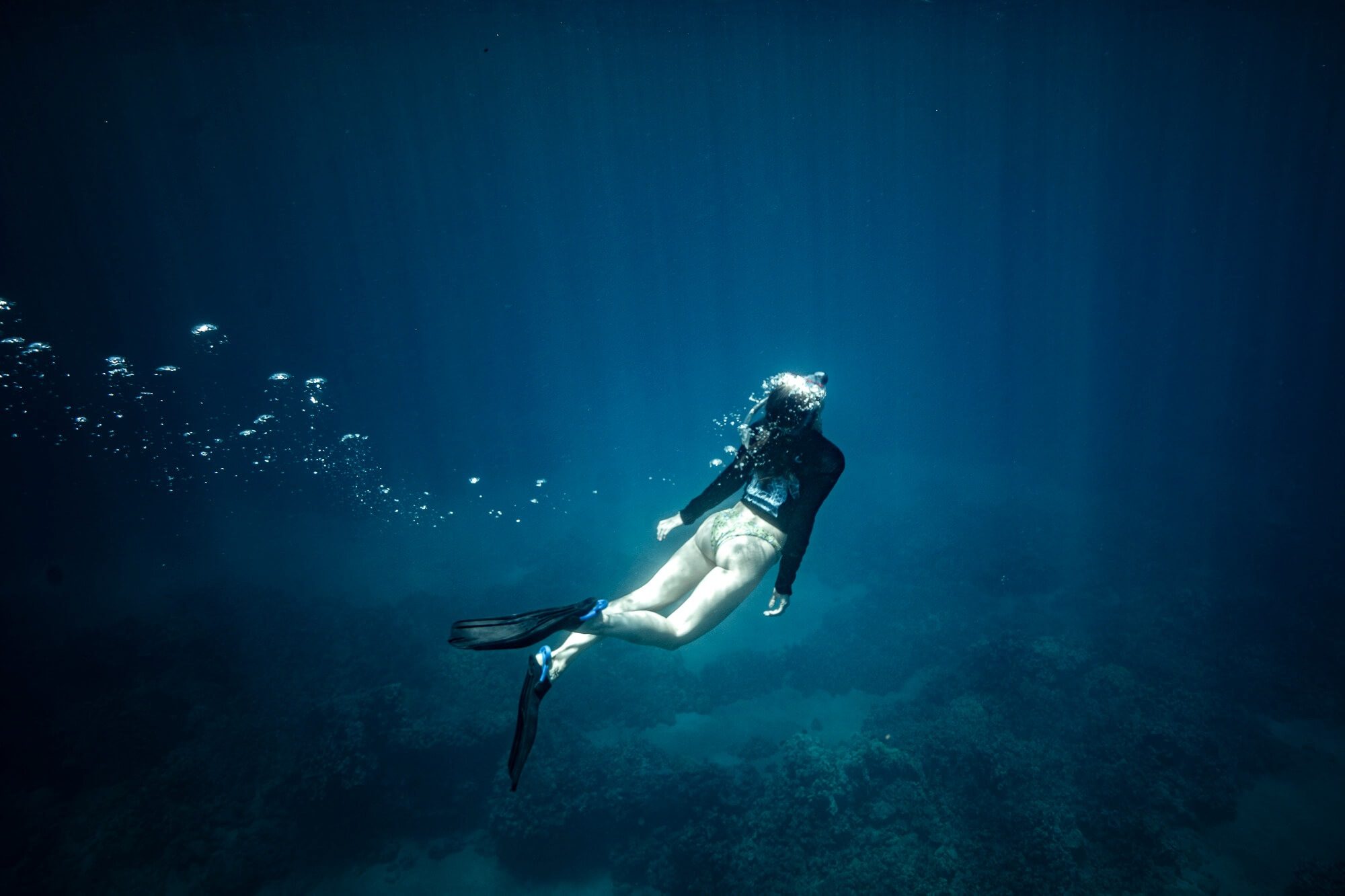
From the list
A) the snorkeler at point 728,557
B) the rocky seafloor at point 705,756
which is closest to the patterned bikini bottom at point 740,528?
the snorkeler at point 728,557

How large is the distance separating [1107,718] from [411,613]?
1970 centimetres

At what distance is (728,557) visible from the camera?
11.7ft

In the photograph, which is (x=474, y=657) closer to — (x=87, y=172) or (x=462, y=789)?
(x=462, y=789)

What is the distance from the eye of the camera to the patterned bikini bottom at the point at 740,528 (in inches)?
144

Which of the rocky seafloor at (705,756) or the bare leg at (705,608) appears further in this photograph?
the rocky seafloor at (705,756)

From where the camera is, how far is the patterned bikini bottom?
3.65m

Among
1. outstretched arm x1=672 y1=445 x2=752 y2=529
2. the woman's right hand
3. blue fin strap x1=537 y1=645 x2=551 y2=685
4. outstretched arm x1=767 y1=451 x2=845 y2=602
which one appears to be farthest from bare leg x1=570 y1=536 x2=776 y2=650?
the woman's right hand

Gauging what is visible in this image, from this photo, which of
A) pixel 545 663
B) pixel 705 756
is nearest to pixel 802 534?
pixel 545 663

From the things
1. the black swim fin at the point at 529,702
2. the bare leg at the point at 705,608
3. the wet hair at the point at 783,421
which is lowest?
the black swim fin at the point at 529,702

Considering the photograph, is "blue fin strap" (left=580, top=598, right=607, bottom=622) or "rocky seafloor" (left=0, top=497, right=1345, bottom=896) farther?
"rocky seafloor" (left=0, top=497, right=1345, bottom=896)

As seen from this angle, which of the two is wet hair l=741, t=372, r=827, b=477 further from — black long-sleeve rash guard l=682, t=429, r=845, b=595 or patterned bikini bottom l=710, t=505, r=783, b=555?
patterned bikini bottom l=710, t=505, r=783, b=555

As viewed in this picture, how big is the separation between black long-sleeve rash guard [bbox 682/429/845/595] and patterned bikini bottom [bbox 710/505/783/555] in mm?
63

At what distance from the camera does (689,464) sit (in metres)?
71.2

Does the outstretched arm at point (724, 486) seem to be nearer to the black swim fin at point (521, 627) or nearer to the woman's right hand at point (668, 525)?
the woman's right hand at point (668, 525)
